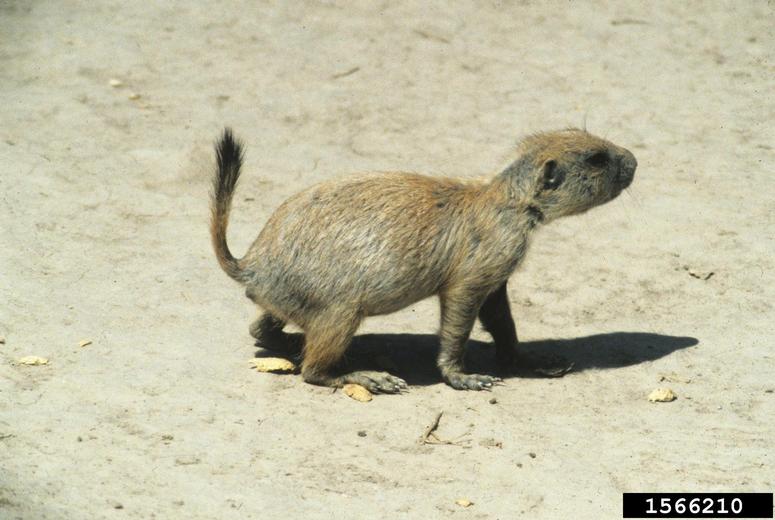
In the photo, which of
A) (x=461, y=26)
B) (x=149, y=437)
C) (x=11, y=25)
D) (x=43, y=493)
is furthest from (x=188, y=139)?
(x=43, y=493)

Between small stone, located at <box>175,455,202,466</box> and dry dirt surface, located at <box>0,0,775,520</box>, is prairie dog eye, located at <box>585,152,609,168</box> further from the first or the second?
small stone, located at <box>175,455,202,466</box>

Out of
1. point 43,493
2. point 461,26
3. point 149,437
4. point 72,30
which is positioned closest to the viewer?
point 43,493

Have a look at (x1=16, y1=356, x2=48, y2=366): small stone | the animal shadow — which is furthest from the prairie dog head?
(x1=16, y1=356, x2=48, y2=366): small stone

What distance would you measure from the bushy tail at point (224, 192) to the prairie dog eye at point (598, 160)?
210cm

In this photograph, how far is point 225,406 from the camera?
18.7ft

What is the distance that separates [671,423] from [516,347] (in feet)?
3.73

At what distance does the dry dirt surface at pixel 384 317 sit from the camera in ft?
16.9

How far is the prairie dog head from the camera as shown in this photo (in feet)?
20.7

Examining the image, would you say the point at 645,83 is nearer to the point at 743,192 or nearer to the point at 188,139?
the point at 743,192

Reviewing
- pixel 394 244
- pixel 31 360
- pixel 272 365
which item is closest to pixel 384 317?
pixel 272 365

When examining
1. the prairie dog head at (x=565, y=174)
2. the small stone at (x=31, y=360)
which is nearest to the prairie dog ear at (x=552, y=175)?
the prairie dog head at (x=565, y=174)

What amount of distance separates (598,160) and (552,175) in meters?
0.34

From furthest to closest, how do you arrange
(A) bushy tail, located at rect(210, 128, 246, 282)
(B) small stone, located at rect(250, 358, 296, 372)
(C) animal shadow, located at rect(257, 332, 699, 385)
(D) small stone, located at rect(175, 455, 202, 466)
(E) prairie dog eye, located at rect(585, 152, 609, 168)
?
(C) animal shadow, located at rect(257, 332, 699, 385) < (E) prairie dog eye, located at rect(585, 152, 609, 168) < (B) small stone, located at rect(250, 358, 296, 372) < (A) bushy tail, located at rect(210, 128, 246, 282) < (D) small stone, located at rect(175, 455, 202, 466)

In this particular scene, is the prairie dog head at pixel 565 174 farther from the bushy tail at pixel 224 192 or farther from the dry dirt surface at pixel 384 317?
the bushy tail at pixel 224 192
